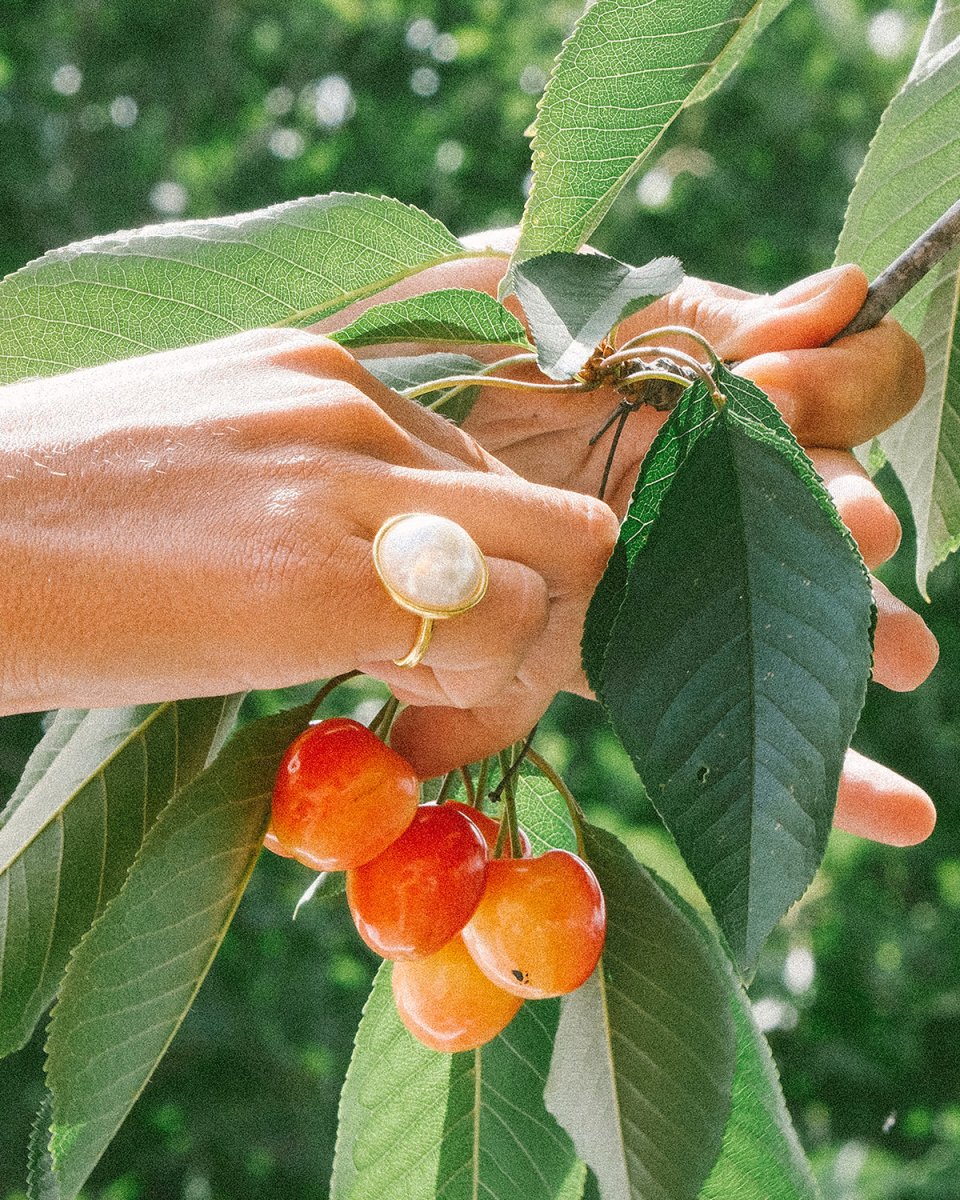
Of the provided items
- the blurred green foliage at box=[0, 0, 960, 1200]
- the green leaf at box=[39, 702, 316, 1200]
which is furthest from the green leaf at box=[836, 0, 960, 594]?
the blurred green foliage at box=[0, 0, 960, 1200]

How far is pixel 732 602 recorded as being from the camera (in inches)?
25.0

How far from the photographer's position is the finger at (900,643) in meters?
0.79

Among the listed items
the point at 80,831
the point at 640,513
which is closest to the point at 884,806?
the point at 640,513

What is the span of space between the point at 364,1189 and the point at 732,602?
1.88 feet

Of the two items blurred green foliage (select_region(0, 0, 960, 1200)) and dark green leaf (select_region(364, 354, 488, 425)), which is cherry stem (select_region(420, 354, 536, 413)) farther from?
blurred green foliage (select_region(0, 0, 960, 1200))

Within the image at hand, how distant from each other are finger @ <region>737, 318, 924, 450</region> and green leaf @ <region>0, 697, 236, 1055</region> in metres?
0.45

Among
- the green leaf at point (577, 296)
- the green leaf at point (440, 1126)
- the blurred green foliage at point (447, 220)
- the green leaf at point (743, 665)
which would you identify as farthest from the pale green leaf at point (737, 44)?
the blurred green foliage at point (447, 220)

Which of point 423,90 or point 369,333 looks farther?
point 423,90

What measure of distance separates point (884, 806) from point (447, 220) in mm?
6356

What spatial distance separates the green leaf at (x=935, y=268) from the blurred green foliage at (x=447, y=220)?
3.28 meters

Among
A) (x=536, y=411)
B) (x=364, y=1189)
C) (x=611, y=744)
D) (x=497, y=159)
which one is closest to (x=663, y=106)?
(x=536, y=411)

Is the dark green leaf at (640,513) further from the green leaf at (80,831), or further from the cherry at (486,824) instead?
the green leaf at (80,831)

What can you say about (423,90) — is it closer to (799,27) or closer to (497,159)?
(497,159)

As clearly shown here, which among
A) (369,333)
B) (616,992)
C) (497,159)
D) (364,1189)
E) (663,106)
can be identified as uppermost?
(663,106)
